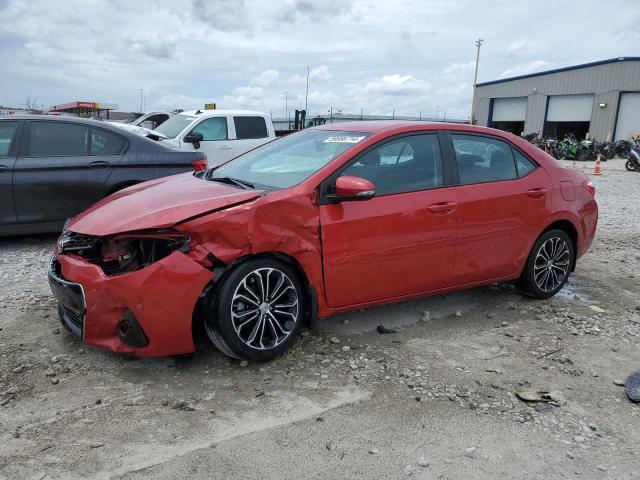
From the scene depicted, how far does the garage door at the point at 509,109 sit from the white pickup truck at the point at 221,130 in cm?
3755

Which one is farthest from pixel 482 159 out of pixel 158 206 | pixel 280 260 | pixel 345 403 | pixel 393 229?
pixel 158 206

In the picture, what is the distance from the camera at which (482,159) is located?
177 inches

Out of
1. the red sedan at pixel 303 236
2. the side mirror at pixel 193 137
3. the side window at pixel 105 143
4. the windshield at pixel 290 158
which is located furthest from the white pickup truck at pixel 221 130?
the red sedan at pixel 303 236

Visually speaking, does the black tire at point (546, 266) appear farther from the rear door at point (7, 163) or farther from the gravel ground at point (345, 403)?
the rear door at point (7, 163)

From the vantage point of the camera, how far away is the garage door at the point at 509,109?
4388 cm

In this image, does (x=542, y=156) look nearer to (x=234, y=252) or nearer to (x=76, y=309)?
(x=234, y=252)

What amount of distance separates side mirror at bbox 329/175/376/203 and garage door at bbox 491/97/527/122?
4396 cm

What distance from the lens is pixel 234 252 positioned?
329 centimetres

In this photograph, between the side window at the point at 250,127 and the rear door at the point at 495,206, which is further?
the side window at the point at 250,127

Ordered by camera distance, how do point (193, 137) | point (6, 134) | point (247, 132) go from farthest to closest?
point (247, 132) < point (193, 137) < point (6, 134)

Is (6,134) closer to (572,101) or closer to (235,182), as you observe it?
(235,182)

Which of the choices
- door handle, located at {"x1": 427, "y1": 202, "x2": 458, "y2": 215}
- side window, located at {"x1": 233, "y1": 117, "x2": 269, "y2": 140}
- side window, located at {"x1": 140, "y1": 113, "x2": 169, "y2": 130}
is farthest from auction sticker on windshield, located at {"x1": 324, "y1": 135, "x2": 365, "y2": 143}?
side window, located at {"x1": 140, "y1": 113, "x2": 169, "y2": 130}

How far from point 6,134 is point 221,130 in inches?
201

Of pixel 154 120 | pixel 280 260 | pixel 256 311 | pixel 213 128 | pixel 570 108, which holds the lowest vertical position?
pixel 256 311
